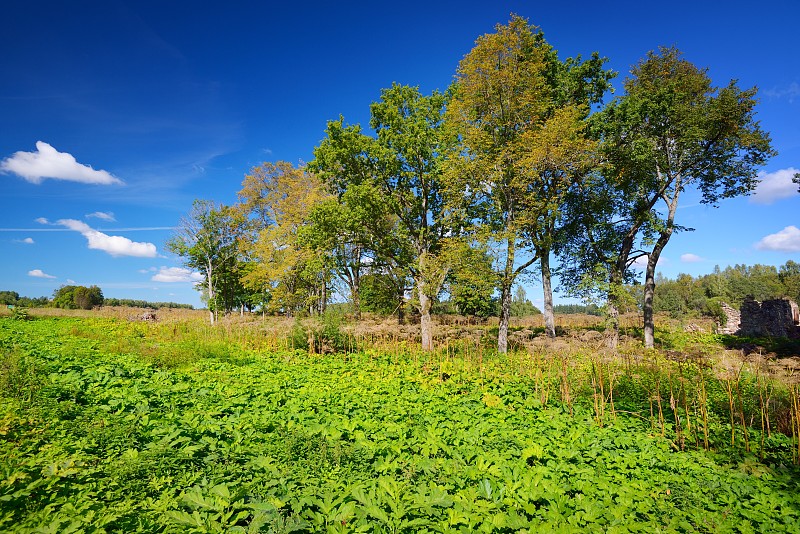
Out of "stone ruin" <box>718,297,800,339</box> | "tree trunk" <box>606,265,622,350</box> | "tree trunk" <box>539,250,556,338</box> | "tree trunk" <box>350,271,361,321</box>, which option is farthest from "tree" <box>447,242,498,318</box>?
"stone ruin" <box>718,297,800,339</box>

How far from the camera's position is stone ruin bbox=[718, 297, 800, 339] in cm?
1966

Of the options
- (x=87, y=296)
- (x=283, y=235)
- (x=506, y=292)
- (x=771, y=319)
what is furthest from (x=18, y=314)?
(x=771, y=319)

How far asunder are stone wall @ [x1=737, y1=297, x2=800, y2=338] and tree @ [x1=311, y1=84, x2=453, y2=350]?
19923 millimetres

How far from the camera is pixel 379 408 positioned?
7.12 meters

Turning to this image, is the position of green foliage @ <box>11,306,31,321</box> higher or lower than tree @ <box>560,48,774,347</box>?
lower

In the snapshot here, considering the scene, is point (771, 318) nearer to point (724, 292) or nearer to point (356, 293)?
point (356, 293)

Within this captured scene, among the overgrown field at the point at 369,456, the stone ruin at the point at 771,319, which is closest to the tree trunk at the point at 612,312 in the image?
the overgrown field at the point at 369,456

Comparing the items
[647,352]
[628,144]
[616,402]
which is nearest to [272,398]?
[616,402]

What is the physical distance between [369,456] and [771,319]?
26.6m

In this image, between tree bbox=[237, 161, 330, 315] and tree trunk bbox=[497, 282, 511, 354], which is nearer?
tree trunk bbox=[497, 282, 511, 354]

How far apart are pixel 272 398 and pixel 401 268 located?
401 inches

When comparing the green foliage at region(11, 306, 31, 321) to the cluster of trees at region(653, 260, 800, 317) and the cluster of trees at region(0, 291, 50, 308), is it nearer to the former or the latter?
the cluster of trees at region(0, 291, 50, 308)

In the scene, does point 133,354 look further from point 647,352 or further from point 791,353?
point 791,353

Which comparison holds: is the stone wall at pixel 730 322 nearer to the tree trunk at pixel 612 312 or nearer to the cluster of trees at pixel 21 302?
the tree trunk at pixel 612 312
